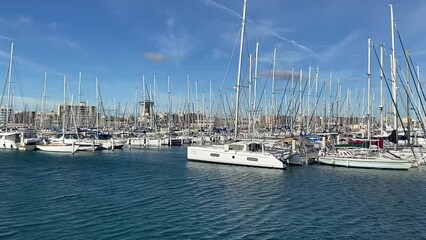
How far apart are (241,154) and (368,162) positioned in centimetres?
1615

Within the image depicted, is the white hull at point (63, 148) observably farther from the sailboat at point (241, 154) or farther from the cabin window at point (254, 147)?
the cabin window at point (254, 147)

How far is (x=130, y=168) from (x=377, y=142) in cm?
3725

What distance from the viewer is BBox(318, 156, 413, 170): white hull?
150 feet

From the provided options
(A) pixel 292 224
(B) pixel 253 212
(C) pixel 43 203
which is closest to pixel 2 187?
(C) pixel 43 203

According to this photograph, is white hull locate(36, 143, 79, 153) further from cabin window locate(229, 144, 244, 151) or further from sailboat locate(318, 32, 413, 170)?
sailboat locate(318, 32, 413, 170)

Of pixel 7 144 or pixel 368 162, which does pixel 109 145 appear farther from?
pixel 368 162

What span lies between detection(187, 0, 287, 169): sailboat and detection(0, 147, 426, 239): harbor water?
1.50 meters

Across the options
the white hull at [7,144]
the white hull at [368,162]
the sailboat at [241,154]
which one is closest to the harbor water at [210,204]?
the sailboat at [241,154]

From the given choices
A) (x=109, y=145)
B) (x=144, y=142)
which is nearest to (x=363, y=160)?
(x=109, y=145)

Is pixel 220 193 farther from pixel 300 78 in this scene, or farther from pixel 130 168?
pixel 300 78

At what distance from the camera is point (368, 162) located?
47.2 meters

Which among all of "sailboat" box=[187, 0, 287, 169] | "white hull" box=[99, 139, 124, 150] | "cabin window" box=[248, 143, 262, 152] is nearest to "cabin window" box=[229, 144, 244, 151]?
"sailboat" box=[187, 0, 287, 169]

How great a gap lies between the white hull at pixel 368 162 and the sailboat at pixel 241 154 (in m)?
8.39

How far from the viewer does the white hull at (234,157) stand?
44.7 m
